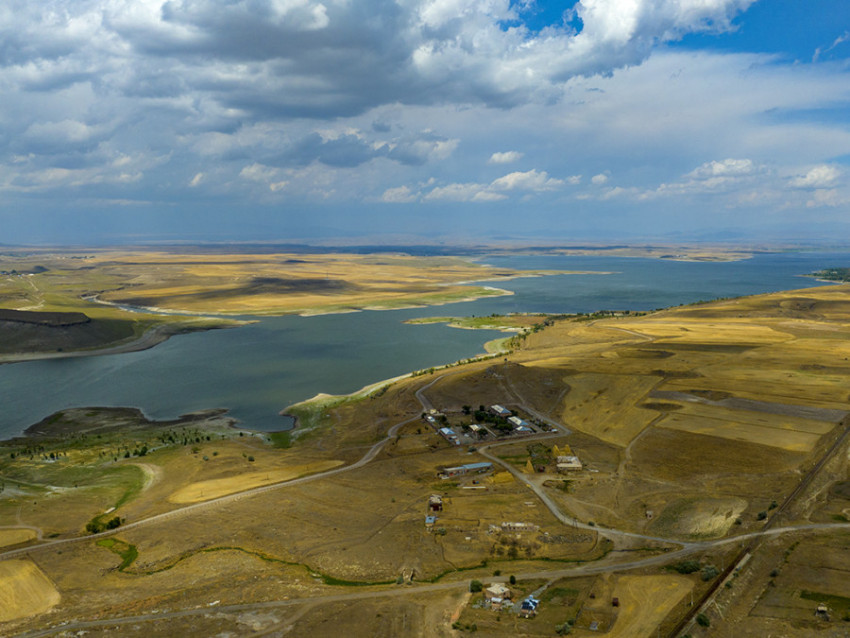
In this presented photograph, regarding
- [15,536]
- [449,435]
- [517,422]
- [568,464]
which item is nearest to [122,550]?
[15,536]

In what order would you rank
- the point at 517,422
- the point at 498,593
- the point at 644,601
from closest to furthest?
the point at 644,601
the point at 498,593
the point at 517,422

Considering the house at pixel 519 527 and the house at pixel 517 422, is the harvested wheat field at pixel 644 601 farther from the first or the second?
the house at pixel 517 422

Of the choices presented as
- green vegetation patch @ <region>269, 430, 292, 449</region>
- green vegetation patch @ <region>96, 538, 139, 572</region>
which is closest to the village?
green vegetation patch @ <region>269, 430, 292, 449</region>

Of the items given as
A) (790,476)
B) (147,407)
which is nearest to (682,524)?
(790,476)

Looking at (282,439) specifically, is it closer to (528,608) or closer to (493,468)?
(493,468)

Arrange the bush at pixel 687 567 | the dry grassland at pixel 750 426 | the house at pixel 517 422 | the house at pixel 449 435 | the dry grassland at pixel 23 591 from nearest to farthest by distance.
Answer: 1. the dry grassland at pixel 23 591
2. the bush at pixel 687 567
3. the dry grassland at pixel 750 426
4. the house at pixel 449 435
5. the house at pixel 517 422

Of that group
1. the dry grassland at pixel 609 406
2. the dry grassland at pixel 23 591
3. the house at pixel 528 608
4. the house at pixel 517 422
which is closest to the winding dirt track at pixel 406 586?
the dry grassland at pixel 23 591
